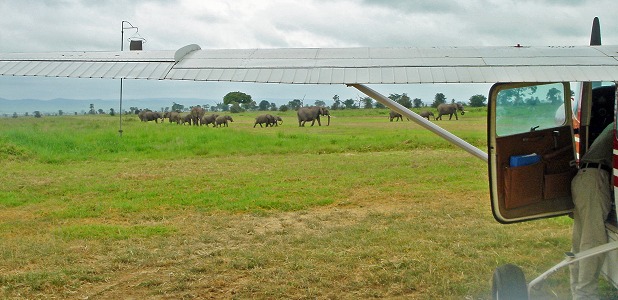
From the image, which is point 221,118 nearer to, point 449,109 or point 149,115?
point 149,115

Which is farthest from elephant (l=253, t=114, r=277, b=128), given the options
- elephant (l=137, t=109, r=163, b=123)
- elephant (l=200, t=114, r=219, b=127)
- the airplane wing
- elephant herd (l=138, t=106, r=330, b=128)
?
the airplane wing

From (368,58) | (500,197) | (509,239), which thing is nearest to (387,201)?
(509,239)

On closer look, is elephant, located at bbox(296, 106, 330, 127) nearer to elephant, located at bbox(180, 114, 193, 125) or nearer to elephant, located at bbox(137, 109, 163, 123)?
elephant, located at bbox(180, 114, 193, 125)

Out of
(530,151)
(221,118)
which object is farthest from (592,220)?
(221,118)

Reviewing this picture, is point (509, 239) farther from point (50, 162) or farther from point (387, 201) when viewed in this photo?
point (50, 162)

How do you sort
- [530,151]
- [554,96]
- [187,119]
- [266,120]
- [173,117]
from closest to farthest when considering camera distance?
[530,151]
[554,96]
[266,120]
[187,119]
[173,117]

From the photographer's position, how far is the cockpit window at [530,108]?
4.81 m

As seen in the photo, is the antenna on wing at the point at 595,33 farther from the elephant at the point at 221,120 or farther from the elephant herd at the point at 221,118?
the elephant at the point at 221,120

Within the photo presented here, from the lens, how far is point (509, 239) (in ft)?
24.3

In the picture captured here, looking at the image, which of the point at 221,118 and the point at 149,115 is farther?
the point at 149,115

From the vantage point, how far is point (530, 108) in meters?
5.02

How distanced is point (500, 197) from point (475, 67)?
1353 millimetres

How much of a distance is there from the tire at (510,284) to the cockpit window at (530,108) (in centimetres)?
108

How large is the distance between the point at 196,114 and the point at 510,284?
89.6ft
